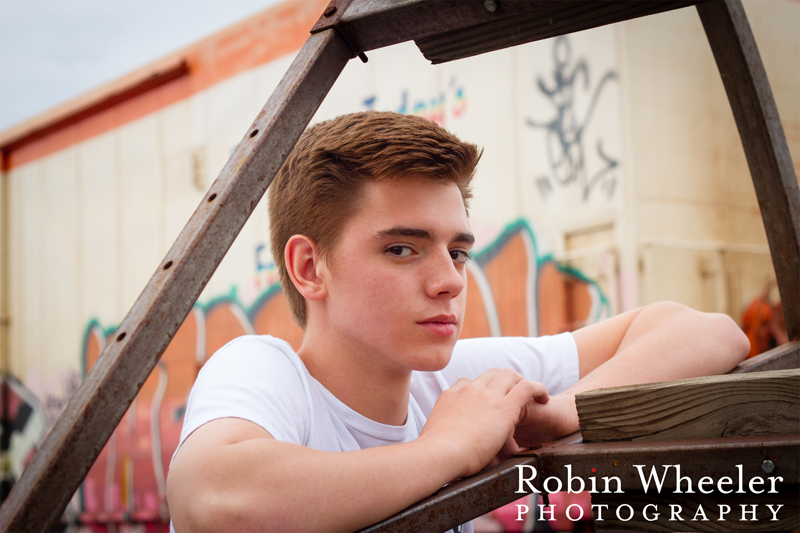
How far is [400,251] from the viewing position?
47.8 inches

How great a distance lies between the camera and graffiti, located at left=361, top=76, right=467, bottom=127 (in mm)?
4969

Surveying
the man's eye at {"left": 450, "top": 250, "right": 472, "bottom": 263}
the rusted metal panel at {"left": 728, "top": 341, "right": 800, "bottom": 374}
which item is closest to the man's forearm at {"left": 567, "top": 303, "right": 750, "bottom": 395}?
the rusted metal panel at {"left": 728, "top": 341, "right": 800, "bottom": 374}

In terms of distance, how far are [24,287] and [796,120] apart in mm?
8585

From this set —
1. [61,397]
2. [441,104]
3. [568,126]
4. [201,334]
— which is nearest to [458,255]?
[568,126]

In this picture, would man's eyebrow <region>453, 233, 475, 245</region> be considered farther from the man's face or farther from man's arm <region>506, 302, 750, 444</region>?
man's arm <region>506, 302, 750, 444</region>

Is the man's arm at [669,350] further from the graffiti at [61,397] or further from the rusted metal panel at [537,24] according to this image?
the graffiti at [61,397]

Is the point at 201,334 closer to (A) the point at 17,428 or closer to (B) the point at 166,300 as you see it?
(A) the point at 17,428

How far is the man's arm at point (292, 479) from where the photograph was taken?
84 centimetres

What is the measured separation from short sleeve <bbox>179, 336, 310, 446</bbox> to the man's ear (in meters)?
0.13

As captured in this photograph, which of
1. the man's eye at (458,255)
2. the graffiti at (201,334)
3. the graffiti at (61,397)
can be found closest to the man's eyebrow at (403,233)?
the man's eye at (458,255)

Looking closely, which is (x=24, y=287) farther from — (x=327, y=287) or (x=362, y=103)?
(x=327, y=287)

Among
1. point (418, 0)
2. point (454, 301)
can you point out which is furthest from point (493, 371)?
point (418, 0)

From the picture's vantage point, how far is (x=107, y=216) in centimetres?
747

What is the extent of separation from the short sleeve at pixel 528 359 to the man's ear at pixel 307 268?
480mm
